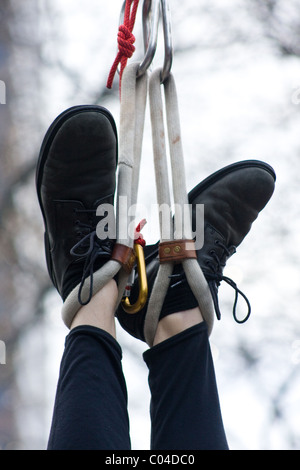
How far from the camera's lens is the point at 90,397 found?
85 centimetres

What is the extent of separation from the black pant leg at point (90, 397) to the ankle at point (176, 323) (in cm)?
10

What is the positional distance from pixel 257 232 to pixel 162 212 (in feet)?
4.67

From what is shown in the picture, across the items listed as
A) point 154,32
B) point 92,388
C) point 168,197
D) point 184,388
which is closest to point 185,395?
point 184,388

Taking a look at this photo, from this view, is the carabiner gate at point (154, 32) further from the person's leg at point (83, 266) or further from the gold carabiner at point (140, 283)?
the gold carabiner at point (140, 283)

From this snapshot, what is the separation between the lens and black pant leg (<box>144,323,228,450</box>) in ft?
2.95

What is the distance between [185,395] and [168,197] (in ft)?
0.90

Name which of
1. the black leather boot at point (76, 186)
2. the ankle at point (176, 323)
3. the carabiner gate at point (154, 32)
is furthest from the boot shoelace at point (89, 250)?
the carabiner gate at point (154, 32)

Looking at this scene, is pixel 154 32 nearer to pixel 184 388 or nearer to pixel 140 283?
pixel 140 283

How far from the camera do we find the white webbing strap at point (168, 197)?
1.00m

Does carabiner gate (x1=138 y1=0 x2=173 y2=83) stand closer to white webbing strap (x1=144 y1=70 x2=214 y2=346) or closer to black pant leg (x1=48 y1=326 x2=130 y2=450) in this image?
white webbing strap (x1=144 y1=70 x2=214 y2=346)

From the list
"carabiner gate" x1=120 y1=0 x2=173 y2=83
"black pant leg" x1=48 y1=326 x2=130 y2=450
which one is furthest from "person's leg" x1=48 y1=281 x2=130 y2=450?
"carabiner gate" x1=120 y1=0 x2=173 y2=83

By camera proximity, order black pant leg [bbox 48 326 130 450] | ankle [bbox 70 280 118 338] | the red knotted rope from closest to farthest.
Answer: black pant leg [bbox 48 326 130 450] → ankle [bbox 70 280 118 338] → the red knotted rope

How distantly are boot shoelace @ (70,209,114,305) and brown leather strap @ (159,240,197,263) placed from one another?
8 cm
